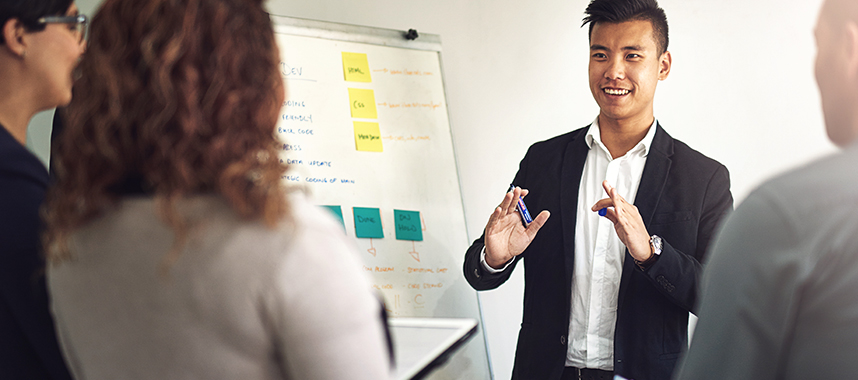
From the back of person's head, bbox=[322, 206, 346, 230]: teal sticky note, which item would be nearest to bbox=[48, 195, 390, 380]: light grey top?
the back of person's head

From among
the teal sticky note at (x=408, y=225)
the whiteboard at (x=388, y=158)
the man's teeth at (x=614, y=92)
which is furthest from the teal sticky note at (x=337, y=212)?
the man's teeth at (x=614, y=92)

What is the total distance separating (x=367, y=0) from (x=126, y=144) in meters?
2.16

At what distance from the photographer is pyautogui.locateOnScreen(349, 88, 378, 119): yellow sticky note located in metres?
2.08

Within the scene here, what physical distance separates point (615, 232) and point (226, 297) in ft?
4.65

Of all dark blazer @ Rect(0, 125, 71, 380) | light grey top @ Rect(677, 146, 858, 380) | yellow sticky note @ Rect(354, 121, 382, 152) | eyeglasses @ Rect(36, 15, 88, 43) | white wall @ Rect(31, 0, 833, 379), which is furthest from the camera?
white wall @ Rect(31, 0, 833, 379)

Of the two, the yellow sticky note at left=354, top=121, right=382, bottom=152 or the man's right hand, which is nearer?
the man's right hand

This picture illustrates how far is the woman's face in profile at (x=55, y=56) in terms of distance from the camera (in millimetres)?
893

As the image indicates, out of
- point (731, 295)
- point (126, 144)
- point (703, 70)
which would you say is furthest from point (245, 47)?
point (703, 70)

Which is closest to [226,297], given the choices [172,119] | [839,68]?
[172,119]

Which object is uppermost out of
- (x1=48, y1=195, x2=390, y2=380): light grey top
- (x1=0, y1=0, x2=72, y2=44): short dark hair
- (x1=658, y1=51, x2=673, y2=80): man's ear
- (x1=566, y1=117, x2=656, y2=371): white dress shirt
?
(x1=0, y1=0, x2=72, y2=44): short dark hair

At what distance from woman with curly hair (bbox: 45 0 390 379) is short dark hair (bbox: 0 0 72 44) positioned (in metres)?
0.37

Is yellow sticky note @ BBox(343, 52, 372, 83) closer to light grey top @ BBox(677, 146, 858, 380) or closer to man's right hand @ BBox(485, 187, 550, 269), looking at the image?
man's right hand @ BBox(485, 187, 550, 269)

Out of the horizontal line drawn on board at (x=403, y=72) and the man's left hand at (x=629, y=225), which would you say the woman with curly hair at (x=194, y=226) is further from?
the horizontal line drawn on board at (x=403, y=72)

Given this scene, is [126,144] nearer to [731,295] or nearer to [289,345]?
[289,345]
